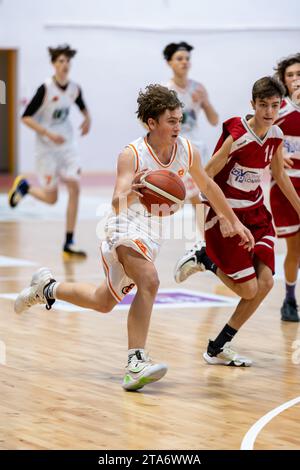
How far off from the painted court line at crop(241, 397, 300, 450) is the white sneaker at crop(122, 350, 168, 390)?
59cm

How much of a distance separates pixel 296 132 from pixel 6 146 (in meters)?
13.0

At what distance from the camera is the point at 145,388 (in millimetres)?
5574

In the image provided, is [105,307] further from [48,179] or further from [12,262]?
[48,179]

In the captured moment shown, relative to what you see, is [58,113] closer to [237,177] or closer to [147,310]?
[237,177]

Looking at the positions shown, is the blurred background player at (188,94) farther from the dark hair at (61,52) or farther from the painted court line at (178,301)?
the painted court line at (178,301)

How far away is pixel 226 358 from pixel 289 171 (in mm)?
1911

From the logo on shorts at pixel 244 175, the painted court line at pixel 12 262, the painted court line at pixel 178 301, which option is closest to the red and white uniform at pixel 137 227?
the logo on shorts at pixel 244 175

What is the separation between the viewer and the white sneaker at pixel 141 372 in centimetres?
539

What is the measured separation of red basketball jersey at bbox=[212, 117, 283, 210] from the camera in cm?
619

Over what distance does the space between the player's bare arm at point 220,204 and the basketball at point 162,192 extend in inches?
9.5

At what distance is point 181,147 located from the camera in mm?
5680

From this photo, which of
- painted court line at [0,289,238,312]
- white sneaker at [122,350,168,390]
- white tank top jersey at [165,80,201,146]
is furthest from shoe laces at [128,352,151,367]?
white tank top jersey at [165,80,201,146]

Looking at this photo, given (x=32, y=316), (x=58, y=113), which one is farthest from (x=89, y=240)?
(x=32, y=316)

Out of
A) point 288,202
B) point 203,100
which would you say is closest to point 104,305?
point 288,202
